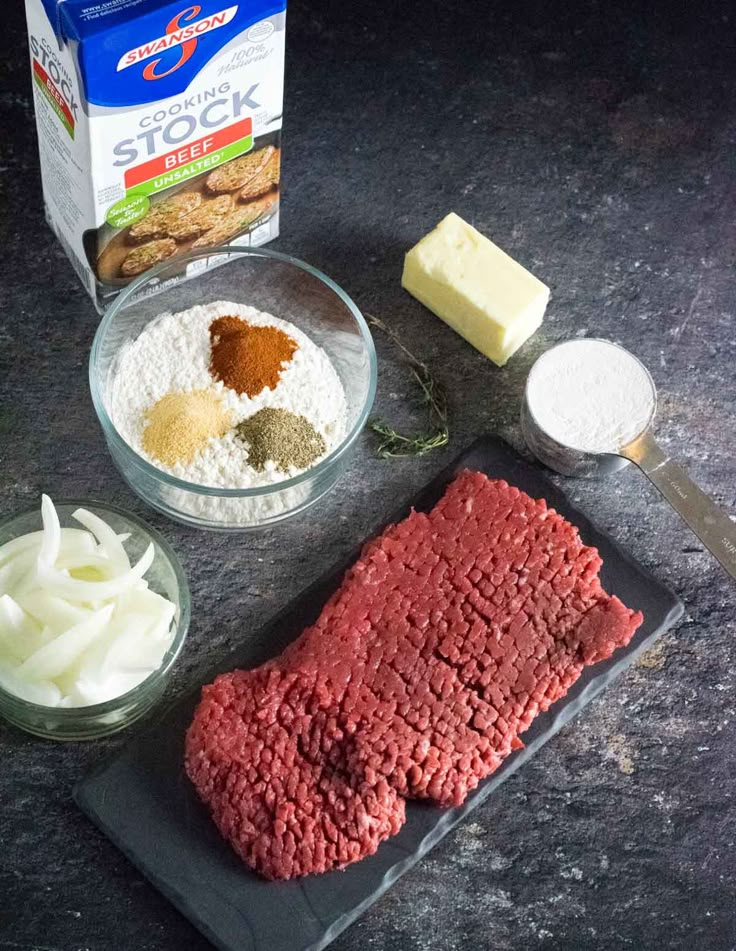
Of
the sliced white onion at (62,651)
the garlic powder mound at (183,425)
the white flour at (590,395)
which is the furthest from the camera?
the white flour at (590,395)

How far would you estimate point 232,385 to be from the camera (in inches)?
107

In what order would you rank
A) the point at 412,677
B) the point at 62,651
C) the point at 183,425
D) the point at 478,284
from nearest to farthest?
the point at 62,651 < the point at 412,677 < the point at 183,425 < the point at 478,284

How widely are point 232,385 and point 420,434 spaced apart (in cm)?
43

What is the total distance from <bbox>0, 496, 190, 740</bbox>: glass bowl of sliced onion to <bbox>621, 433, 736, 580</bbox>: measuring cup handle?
968mm

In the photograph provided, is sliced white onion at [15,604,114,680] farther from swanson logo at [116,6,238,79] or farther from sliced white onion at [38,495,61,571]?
swanson logo at [116,6,238,79]

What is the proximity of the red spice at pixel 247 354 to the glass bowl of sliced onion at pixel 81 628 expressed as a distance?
380mm

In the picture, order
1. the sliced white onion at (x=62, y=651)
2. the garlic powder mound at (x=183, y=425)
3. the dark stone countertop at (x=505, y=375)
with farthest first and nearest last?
the garlic powder mound at (x=183, y=425)
the dark stone countertop at (x=505, y=375)
the sliced white onion at (x=62, y=651)

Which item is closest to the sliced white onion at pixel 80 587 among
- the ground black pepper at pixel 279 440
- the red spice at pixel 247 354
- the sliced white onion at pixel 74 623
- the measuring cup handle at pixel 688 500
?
the sliced white onion at pixel 74 623

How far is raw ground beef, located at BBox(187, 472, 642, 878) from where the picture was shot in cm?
241

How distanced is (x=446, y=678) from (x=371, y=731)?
7.1 inches

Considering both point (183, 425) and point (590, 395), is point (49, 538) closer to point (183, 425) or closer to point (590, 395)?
point (183, 425)

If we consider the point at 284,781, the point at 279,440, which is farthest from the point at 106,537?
the point at 284,781

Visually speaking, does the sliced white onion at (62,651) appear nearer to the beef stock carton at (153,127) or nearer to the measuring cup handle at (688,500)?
the beef stock carton at (153,127)

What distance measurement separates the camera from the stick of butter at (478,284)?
9.46 feet
